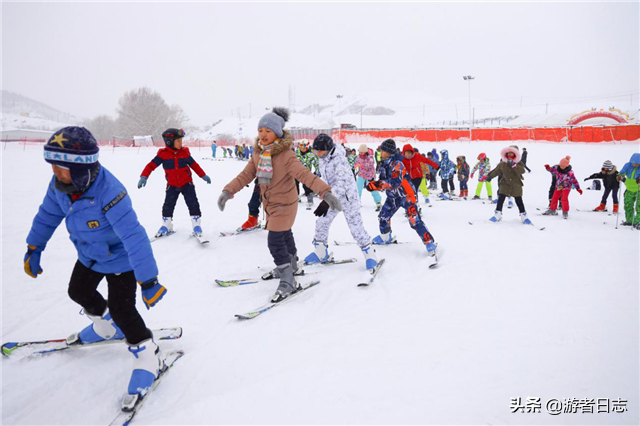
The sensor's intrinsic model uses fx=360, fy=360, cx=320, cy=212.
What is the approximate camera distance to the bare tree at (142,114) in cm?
6512

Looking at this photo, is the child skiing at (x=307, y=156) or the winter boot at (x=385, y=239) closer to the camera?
the winter boot at (x=385, y=239)

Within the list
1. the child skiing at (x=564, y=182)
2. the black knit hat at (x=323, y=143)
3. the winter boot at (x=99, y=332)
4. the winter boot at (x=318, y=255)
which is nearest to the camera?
the winter boot at (x=99, y=332)

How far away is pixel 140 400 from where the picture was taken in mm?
2484

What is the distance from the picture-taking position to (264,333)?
343 cm

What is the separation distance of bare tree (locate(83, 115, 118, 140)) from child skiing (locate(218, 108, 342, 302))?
304ft

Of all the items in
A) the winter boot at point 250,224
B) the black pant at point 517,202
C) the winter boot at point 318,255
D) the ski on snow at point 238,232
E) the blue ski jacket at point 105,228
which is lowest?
the winter boot at point 318,255

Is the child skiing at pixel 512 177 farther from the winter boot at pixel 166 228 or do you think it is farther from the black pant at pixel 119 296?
the black pant at pixel 119 296

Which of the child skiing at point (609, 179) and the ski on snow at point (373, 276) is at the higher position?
the child skiing at point (609, 179)

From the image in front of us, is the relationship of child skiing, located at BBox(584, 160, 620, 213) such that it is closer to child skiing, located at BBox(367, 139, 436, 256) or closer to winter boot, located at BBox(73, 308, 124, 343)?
child skiing, located at BBox(367, 139, 436, 256)

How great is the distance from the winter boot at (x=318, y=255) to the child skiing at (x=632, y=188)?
6.72 meters

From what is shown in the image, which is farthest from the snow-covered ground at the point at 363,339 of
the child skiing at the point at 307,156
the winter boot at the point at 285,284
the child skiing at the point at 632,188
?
the child skiing at the point at 307,156

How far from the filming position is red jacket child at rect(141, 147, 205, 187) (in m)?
6.22

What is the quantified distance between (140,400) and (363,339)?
1825 millimetres

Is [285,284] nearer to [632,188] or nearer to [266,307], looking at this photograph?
[266,307]
